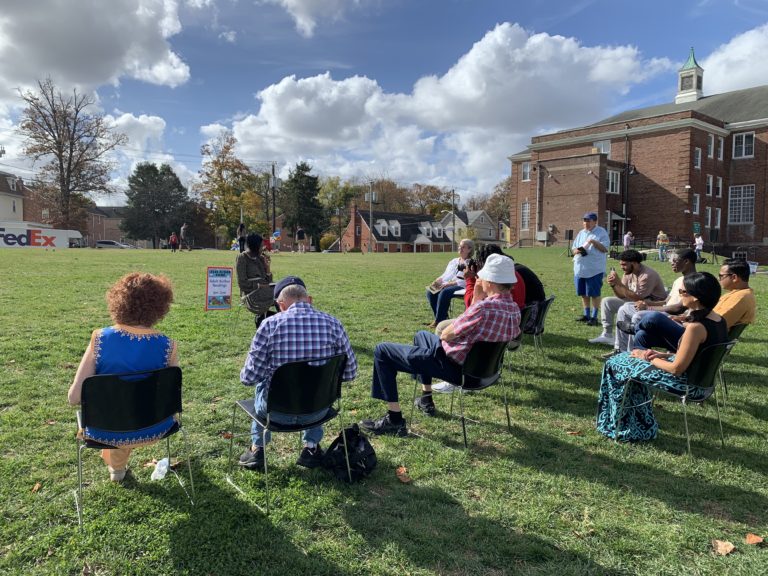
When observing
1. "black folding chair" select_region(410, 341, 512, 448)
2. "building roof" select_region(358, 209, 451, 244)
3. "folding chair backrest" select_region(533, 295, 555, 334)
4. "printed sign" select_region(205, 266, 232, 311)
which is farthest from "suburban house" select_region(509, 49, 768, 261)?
"black folding chair" select_region(410, 341, 512, 448)

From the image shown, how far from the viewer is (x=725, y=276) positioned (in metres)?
5.57

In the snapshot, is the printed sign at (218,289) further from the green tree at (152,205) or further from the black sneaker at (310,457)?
the green tree at (152,205)

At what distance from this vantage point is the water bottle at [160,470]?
11.8ft

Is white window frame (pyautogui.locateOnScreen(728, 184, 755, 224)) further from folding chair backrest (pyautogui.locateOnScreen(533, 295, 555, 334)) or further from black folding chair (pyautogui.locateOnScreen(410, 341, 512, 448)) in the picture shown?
black folding chair (pyautogui.locateOnScreen(410, 341, 512, 448))

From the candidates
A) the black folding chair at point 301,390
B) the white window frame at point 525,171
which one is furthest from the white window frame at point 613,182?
the black folding chair at point 301,390

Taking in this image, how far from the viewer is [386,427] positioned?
4.53 meters

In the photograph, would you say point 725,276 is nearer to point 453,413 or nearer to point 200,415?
point 453,413

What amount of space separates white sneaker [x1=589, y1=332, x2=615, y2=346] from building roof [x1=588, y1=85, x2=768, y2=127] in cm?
4257

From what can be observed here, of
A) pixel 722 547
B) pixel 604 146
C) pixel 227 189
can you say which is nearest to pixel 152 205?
pixel 227 189

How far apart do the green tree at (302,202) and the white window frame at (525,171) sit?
2813 centimetres

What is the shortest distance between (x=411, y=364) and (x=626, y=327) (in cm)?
341

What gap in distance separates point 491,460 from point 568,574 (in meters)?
1.36

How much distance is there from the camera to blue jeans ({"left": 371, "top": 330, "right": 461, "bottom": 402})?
443 cm

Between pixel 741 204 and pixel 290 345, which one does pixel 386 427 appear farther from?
pixel 741 204
